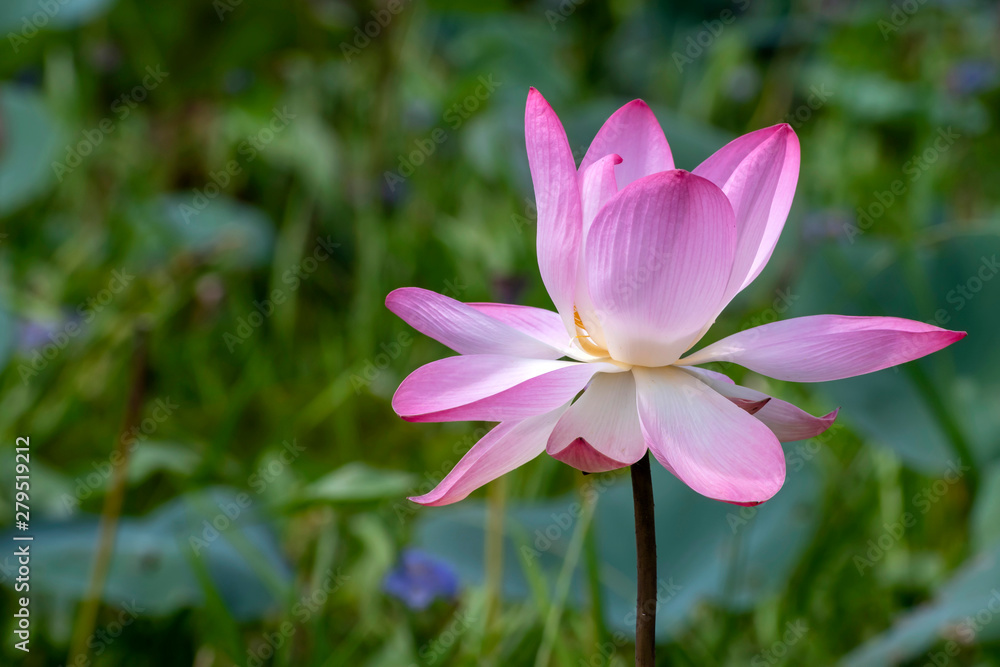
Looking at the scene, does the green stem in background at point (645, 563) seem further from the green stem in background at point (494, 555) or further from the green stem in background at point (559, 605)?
the green stem in background at point (494, 555)

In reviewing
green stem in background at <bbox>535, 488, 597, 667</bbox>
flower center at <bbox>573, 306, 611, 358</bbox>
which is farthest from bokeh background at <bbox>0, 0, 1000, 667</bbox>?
flower center at <bbox>573, 306, 611, 358</bbox>

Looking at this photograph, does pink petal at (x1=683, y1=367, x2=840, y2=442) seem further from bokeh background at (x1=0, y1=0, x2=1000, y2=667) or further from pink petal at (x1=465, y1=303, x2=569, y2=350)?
bokeh background at (x1=0, y1=0, x2=1000, y2=667)

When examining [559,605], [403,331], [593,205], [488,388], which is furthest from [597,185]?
[403,331]

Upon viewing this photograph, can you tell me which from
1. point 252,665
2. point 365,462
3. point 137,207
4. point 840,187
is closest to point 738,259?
point 252,665

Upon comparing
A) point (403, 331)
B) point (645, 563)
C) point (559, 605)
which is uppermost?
point (645, 563)

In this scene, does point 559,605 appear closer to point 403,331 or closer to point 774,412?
point 774,412

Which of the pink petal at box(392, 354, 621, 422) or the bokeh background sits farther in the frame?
the bokeh background
